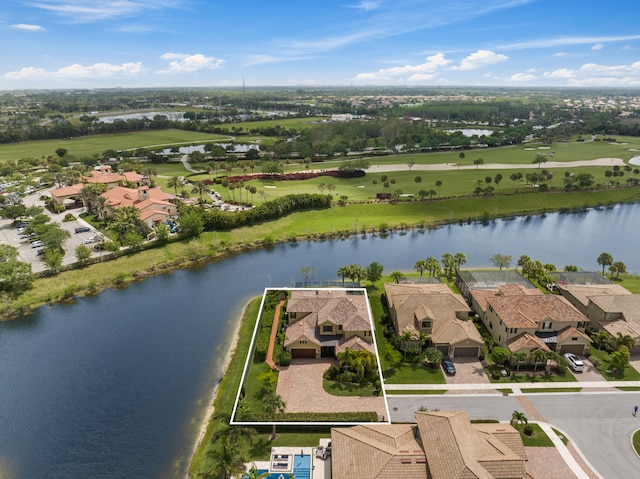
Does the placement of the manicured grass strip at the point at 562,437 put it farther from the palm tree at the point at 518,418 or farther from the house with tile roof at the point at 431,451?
the house with tile roof at the point at 431,451

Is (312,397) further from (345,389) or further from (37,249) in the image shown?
(37,249)

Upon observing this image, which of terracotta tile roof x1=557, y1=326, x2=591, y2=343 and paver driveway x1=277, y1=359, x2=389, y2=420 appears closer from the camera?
paver driveway x1=277, y1=359, x2=389, y2=420

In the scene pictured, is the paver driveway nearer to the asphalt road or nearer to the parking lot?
the asphalt road

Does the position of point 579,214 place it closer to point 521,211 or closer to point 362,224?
point 521,211

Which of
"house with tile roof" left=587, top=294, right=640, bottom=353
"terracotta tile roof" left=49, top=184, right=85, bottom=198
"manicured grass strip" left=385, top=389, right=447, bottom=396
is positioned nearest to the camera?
"manicured grass strip" left=385, top=389, right=447, bottom=396

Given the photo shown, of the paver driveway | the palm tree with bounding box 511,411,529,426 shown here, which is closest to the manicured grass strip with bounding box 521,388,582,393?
the palm tree with bounding box 511,411,529,426

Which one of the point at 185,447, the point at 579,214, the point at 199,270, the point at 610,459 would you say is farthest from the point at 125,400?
the point at 579,214
